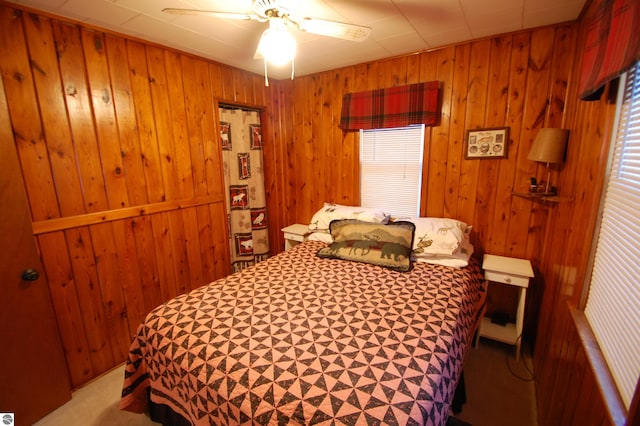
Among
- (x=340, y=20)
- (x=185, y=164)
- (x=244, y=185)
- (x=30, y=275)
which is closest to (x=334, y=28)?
(x=340, y=20)

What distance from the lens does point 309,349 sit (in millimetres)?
1265

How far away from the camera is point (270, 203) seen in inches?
138

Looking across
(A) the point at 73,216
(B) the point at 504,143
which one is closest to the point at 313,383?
(A) the point at 73,216

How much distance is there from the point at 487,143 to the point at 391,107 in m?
0.91

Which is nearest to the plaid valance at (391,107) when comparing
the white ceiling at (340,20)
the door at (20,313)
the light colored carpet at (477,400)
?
the white ceiling at (340,20)

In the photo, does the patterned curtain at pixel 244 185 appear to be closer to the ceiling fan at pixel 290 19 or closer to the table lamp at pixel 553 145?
the ceiling fan at pixel 290 19

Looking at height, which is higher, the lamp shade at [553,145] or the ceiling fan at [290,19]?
the ceiling fan at [290,19]

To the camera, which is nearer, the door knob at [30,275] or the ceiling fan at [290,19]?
the ceiling fan at [290,19]

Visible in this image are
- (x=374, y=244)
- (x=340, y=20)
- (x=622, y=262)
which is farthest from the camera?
(x=374, y=244)

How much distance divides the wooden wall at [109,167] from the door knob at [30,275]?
0.16 m

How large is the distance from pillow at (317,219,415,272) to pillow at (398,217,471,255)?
3.4 inches

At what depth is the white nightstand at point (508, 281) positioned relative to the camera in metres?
2.09

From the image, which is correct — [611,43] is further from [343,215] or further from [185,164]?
[185,164]

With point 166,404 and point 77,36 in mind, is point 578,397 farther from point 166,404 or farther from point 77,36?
point 77,36
